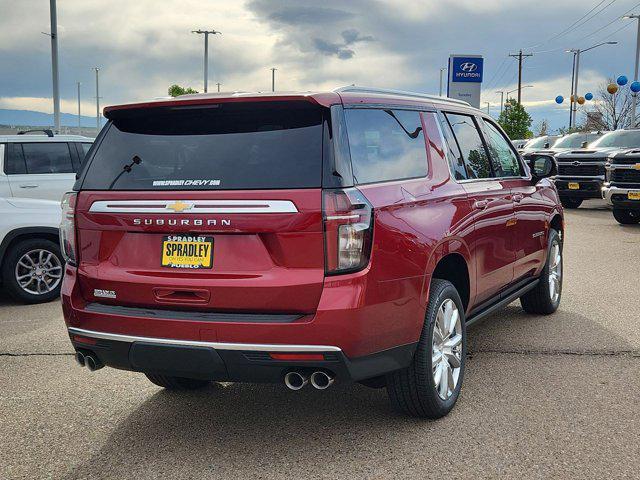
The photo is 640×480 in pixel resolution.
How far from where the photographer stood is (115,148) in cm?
399

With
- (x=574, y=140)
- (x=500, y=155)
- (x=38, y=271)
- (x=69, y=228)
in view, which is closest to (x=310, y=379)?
(x=69, y=228)

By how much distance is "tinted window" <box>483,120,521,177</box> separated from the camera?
18.5 feet

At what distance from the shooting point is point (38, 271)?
26.3ft

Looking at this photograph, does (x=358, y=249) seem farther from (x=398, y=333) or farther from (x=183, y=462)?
(x=183, y=462)

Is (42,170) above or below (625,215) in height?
above

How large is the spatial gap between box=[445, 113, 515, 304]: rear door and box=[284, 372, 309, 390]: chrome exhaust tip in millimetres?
1641

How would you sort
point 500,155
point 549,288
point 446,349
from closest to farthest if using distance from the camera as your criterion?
1. point 446,349
2. point 500,155
3. point 549,288

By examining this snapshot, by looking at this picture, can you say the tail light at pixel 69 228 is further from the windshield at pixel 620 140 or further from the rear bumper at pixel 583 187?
the windshield at pixel 620 140

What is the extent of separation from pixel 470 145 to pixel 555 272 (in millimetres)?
2314

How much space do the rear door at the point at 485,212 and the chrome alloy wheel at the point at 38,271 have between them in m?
4.98

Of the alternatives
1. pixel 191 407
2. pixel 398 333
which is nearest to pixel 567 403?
Answer: pixel 398 333

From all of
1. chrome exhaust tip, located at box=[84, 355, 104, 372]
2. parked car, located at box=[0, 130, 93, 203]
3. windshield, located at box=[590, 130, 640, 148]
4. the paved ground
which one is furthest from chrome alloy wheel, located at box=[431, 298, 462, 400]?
windshield, located at box=[590, 130, 640, 148]

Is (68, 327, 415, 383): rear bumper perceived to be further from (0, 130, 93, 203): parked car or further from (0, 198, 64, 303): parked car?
(0, 130, 93, 203): parked car

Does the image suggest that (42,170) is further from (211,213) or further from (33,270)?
(211,213)
